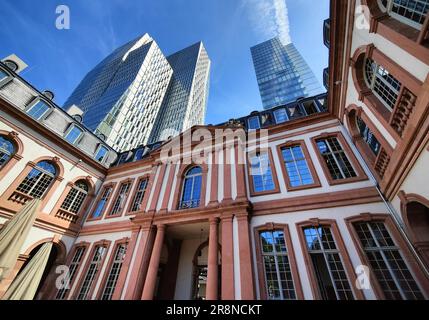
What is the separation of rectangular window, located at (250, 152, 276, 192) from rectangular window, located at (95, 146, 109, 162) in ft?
41.3

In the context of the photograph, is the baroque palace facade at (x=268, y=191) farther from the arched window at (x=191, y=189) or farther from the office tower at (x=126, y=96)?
the office tower at (x=126, y=96)

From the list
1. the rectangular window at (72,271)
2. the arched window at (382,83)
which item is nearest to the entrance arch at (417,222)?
the arched window at (382,83)

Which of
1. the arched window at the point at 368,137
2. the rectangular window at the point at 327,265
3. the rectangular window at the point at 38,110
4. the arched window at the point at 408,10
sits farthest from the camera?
the rectangular window at the point at 38,110

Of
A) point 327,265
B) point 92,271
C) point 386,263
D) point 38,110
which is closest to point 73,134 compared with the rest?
point 38,110

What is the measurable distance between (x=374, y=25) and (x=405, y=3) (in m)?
0.67

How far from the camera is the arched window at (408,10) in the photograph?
14.4 feet

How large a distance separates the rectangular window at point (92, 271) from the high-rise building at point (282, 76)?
52437 millimetres

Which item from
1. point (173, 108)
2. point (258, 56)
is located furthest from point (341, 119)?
point (258, 56)

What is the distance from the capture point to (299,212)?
807cm

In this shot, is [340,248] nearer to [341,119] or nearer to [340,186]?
[340,186]

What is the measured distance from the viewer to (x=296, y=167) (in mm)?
9602

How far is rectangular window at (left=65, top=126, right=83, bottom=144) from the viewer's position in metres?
13.7

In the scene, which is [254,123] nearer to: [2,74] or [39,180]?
[39,180]

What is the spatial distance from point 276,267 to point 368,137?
6448 millimetres
